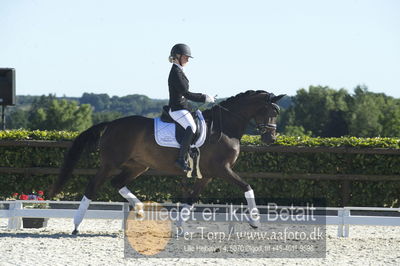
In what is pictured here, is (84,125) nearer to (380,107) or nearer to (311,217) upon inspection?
(380,107)

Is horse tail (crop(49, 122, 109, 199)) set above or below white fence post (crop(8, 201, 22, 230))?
above

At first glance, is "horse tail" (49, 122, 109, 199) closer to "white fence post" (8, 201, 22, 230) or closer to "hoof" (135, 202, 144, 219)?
"white fence post" (8, 201, 22, 230)

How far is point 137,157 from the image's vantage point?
8641mm

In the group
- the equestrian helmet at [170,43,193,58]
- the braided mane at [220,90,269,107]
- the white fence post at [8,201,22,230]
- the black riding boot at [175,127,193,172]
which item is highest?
the equestrian helmet at [170,43,193,58]

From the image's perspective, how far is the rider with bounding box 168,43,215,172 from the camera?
822 centimetres

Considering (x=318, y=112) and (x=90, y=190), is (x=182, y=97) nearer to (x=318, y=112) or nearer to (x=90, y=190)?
(x=90, y=190)

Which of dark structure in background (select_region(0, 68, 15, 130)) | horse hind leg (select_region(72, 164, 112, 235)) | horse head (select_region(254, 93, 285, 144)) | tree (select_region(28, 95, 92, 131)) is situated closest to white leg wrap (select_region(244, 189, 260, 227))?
horse head (select_region(254, 93, 285, 144))

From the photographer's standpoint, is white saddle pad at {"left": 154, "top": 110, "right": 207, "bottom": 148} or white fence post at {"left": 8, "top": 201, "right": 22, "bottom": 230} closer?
white saddle pad at {"left": 154, "top": 110, "right": 207, "bottom": 148}

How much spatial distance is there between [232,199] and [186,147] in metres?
3.56

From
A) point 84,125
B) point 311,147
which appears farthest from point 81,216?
point 84,125

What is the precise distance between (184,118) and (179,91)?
1.22 feet

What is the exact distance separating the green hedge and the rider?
3.12m

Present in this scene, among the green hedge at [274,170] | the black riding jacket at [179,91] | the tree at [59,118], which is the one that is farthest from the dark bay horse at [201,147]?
the tree at [59,118]

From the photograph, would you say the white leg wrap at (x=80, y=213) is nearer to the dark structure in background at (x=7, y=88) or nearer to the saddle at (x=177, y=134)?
the saddle at (x=177, y=134)
